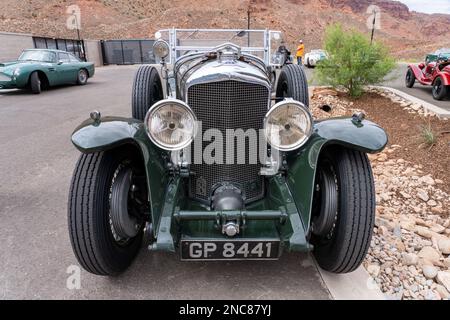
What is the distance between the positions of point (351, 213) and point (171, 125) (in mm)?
1264

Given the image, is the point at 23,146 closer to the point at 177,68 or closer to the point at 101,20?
the point at 177,68

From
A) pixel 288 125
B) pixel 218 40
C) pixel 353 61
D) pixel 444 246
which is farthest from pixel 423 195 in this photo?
pixel 353 61

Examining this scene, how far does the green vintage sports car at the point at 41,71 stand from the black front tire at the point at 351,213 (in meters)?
10.5

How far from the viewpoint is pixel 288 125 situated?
86.6 inches

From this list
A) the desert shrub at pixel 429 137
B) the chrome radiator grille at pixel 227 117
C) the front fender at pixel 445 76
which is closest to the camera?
the chrome radiator grille at pixel 227 117

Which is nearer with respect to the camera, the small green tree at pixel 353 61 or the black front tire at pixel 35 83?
the small green tree at pixel 353 61

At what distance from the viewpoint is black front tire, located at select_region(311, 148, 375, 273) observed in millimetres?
2113

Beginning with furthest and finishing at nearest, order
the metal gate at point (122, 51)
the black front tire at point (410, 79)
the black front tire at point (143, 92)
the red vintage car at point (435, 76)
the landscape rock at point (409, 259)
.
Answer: the metal gate at point (122, 51), the black front tire at point (410, 79), the red vintage car at point (435, 76), the black front tire at point (143, 92), the landscape rock at point (409, 259)

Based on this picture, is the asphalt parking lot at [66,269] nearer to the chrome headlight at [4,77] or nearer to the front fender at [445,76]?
the chrome headlight at [4,77]

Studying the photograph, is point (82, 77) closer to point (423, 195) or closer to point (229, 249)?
point (423, 195)

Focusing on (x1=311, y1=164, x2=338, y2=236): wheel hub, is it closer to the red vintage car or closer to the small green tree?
the small green tree

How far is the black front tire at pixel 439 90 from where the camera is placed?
8.01 meters

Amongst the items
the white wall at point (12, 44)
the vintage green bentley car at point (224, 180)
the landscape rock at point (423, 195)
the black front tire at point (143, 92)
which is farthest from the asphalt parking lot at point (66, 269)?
the white wall at point (12, 44)
